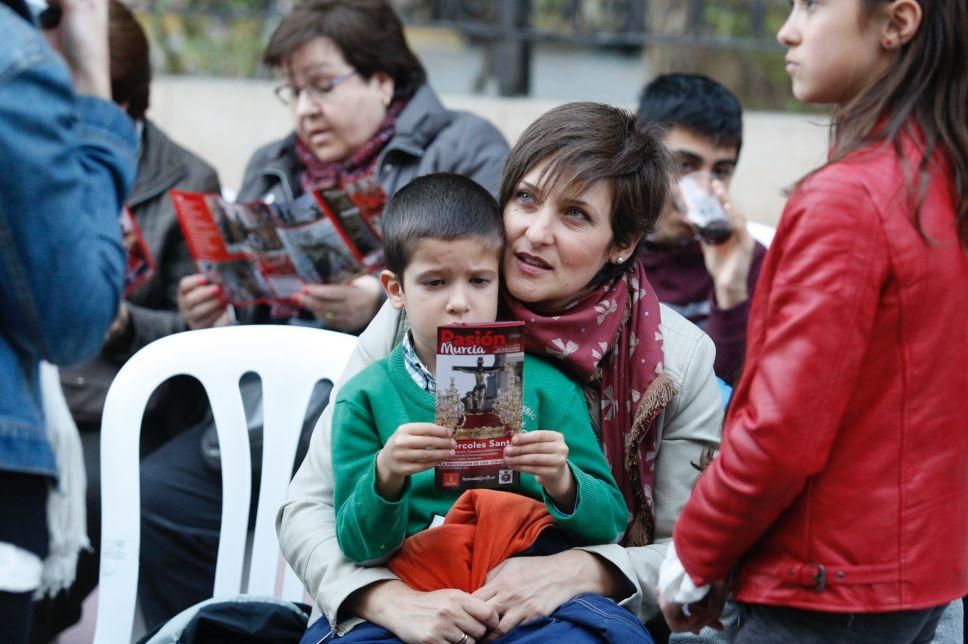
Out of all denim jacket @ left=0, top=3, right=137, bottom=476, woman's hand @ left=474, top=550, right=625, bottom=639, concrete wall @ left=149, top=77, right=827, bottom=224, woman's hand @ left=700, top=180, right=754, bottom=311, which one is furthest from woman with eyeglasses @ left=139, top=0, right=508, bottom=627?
concrete wall @ left=149, top=77, right=827, bottom=224

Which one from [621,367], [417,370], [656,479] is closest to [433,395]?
[417,370]

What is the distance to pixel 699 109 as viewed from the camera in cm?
354

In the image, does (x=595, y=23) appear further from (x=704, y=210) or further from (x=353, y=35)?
(x=704, y=210)

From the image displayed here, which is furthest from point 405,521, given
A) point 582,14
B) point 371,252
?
point 582,14

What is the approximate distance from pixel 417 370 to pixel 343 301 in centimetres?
119

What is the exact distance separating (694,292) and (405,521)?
1.67 metres

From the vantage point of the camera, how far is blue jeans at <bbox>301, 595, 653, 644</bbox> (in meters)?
2.14

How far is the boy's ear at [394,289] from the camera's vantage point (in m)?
2.44

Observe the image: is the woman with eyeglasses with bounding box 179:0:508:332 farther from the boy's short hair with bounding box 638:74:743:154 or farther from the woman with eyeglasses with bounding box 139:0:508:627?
the boy's short hair with bounding box 638:74:743:154

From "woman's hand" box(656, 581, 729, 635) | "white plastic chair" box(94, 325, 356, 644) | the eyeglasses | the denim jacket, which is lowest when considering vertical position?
"white plastic chair" box(94, 325, 356, 644)

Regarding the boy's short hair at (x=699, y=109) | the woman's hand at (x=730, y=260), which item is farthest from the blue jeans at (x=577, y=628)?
the boy's short hair at (x=699, y=109)

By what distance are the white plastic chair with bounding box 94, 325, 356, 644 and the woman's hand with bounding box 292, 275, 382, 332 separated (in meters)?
0.36

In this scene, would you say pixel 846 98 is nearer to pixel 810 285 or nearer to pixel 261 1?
pixel 810 285

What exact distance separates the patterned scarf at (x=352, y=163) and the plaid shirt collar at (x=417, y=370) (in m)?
1.56
